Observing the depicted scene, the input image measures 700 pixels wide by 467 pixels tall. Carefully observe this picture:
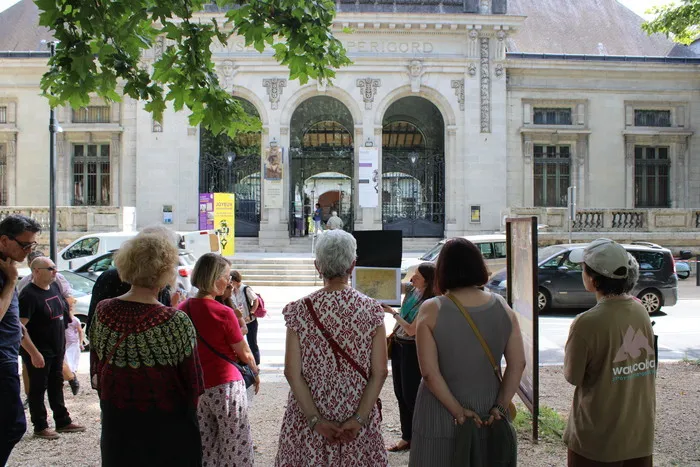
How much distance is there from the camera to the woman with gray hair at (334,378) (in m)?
3.46

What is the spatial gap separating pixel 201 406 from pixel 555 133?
2846 cm

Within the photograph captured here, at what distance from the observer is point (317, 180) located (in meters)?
45.2

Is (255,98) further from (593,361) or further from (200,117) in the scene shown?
(593,361)

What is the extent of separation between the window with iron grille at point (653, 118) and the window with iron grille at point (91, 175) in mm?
25306

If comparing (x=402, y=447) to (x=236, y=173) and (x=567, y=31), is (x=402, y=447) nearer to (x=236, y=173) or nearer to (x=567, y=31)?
(x=236, y=173)

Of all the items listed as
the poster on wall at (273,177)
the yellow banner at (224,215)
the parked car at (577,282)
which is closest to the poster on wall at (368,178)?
the poster on wall at (273,177)

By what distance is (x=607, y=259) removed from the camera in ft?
12.0

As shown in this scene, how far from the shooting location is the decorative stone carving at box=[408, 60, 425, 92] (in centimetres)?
2877

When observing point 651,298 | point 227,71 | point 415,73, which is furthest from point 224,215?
point 651,298

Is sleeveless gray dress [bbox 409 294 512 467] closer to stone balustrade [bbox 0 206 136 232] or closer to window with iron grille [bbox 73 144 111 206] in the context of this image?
stone balustrade [bbox 0 206 136 232]

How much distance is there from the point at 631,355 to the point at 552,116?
94.4ft

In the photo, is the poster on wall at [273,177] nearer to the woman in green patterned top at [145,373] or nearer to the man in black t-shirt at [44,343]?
the man in black t-shirt at [44,343]

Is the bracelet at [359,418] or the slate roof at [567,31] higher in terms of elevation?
the slate roof at [567,31]

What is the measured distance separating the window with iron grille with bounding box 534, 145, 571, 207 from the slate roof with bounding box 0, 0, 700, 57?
5702mm
